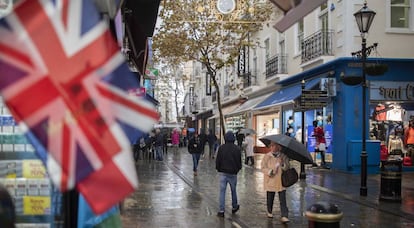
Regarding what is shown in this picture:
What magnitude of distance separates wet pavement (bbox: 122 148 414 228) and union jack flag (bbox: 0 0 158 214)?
698 cm

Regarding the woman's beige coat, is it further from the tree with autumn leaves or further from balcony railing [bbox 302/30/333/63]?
the tree with autumn leaves

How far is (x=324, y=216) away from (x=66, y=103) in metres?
3.17

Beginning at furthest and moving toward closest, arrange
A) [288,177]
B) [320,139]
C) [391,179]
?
1. [320,139]
2. [391,179]
3. [288,177]

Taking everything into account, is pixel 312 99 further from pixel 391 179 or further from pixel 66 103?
pixel 66 103

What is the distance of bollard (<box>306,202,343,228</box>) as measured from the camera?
4.81m

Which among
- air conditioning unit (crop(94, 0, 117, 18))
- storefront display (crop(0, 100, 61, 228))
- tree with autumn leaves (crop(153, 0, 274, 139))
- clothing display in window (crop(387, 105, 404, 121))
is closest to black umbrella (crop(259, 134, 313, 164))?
air conditioning unit (crop(94, 0, 117, 18))

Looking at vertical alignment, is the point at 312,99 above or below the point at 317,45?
below

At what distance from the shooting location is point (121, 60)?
255cm

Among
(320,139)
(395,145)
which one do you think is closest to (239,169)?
(320,139)

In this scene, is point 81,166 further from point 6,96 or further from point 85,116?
point 6,96

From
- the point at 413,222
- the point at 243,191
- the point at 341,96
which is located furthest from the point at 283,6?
the point at 341,96

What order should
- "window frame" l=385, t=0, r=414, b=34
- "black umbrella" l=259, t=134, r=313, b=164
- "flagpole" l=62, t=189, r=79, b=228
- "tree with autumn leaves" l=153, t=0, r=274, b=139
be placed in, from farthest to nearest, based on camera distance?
1. "tree with autumn leaves" l=153, t=0, r=274, b=139
2. "window frame" l=385, t=0, r=414, b=34
3. "black umbrella" l=259, t=134, r=313, b=164
4. "flagpole" l=62, t=189, r=79, b=228

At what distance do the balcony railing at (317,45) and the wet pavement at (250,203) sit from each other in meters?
5.61

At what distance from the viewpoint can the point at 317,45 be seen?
21969 millimetres
